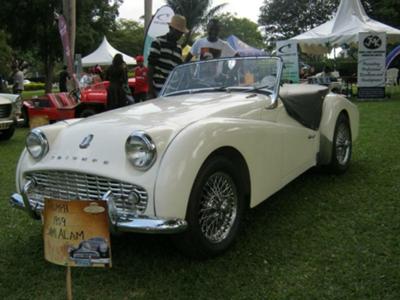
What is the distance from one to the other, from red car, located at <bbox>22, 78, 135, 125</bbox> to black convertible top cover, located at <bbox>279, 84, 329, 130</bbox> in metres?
6.44

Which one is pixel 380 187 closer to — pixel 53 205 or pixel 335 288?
pixel 335 288

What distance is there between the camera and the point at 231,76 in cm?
476

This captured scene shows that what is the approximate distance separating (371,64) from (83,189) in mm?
14154

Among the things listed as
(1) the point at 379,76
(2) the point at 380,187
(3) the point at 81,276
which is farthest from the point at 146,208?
(1) the point at 379,76

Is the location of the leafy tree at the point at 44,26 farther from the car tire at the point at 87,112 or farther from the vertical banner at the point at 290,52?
the car tire at the point at 87,112

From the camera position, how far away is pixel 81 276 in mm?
3357

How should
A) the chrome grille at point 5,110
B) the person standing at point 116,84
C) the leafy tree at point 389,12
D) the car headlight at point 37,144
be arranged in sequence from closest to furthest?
the car headlight at point 37,144
the person standing at point 116,84
the chrome grille at point 5,110
the leafy tree at point 389,12

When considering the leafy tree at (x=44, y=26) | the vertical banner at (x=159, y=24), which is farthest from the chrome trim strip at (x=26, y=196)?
the leafy tree at (x=44, y=26)

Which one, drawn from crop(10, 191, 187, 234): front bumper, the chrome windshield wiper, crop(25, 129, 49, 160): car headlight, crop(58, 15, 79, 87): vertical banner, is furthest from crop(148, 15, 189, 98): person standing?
crop(58, 15, 79, 87): vertical banner

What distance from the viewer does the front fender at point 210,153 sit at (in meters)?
3.05

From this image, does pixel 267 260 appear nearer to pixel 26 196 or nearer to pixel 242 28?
pixel 26 196

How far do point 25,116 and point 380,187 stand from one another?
32.0 feet

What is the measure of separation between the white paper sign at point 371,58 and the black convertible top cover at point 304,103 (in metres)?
11.1

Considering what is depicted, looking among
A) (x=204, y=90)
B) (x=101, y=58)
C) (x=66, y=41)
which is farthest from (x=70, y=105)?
(x=101, y=58)
